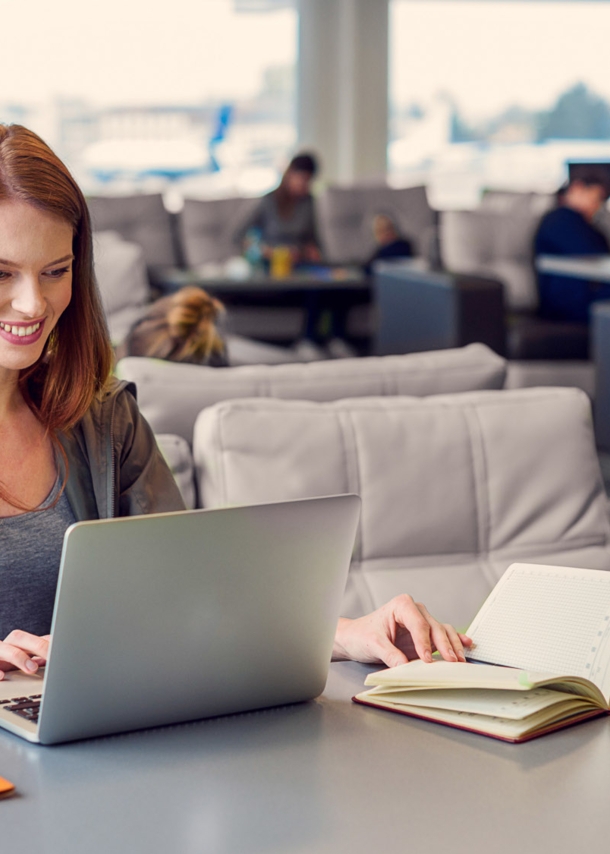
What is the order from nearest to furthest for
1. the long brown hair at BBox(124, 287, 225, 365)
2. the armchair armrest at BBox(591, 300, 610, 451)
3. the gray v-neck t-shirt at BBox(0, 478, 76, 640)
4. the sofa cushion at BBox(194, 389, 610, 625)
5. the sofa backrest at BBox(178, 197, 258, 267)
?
the gray v-neck t-shirt at BBox(0, 478, 76, 640), the sofa cushion at BBox(194, 389, 610, 625), the long brown hair at BBox(124, 287, 225, 365), the armchair armrest at BBox(591, 300, 610, 451), the sofa backrest at BBox(178, 197, 258, 267)

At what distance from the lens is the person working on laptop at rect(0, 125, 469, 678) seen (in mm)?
1225

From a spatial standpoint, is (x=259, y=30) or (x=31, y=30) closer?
(x=31, y=30)

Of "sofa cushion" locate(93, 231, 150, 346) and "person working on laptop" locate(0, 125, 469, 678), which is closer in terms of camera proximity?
"person working on laptop" locate(0, 125, 469, 678)

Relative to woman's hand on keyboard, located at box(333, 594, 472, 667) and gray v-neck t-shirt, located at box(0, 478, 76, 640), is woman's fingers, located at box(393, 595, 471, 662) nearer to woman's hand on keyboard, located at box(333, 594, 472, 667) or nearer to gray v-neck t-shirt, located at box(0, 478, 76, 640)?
woman's hand on keyboard, located at box(333, 594, 472, 667)

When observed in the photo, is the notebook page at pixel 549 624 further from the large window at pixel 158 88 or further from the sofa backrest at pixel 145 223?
the large window at pixel 158 88

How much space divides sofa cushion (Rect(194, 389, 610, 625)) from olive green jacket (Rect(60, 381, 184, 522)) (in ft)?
1.02

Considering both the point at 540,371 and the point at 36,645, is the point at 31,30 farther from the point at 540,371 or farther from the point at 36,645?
the point at 36,645

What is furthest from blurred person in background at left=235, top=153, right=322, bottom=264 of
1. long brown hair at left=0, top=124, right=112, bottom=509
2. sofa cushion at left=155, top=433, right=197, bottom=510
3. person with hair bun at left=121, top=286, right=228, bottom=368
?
long brown hair at left=0, top=124, right=112, bottom=509

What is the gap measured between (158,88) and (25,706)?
762 centimetres

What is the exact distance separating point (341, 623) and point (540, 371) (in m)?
4.32

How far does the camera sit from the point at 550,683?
1.01 metres

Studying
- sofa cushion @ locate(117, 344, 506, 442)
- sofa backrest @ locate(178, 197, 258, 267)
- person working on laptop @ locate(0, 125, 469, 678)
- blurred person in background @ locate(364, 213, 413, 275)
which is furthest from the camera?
sofa backrest @ locate(178, 197, 258, 267)

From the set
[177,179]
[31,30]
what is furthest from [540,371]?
[31,30]

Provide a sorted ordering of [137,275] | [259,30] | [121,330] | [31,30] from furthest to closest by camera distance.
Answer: [259,30], [31,30], [137,275], [121,330]
